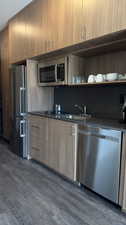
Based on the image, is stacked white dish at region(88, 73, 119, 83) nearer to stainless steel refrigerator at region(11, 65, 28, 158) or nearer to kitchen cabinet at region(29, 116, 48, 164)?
kitchen cabinet at region(29, 116, 48, 164)

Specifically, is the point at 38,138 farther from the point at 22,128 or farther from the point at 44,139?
the point at 22,128

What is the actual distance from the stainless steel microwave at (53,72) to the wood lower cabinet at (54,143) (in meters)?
0.68

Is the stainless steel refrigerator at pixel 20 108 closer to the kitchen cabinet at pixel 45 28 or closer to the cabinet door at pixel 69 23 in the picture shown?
the kitchen cabinet at pixel 45 28

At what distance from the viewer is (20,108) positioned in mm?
3461

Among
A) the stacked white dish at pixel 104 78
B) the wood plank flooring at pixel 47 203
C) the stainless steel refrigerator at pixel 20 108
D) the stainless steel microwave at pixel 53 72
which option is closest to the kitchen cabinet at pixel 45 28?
the stainless steel microwave at pixel 53 72

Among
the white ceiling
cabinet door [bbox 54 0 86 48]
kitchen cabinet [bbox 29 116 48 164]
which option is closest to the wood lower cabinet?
kitchen cabinet [bbox 29 116 48 164]

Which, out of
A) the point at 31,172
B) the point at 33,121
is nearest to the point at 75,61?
the point at 33,121

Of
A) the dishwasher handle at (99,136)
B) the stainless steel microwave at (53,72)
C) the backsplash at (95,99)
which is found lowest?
the dishwasher handle at (99,136)

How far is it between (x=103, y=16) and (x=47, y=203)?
2.32m

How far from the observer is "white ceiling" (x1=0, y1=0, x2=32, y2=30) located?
3.09m

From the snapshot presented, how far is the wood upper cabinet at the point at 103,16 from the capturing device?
5.95 ft

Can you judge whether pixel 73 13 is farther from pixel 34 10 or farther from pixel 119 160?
pixel 119 160

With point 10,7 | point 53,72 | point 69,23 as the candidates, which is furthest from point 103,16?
point 10,7

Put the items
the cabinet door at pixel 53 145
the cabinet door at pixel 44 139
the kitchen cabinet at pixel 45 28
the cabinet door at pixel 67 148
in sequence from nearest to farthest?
the kitchen cabinet at pixel 45 28, the cabinet door at pixel 67 148, the cabinet door at pixel 53 145, the cabinet door at pixel 44 139
